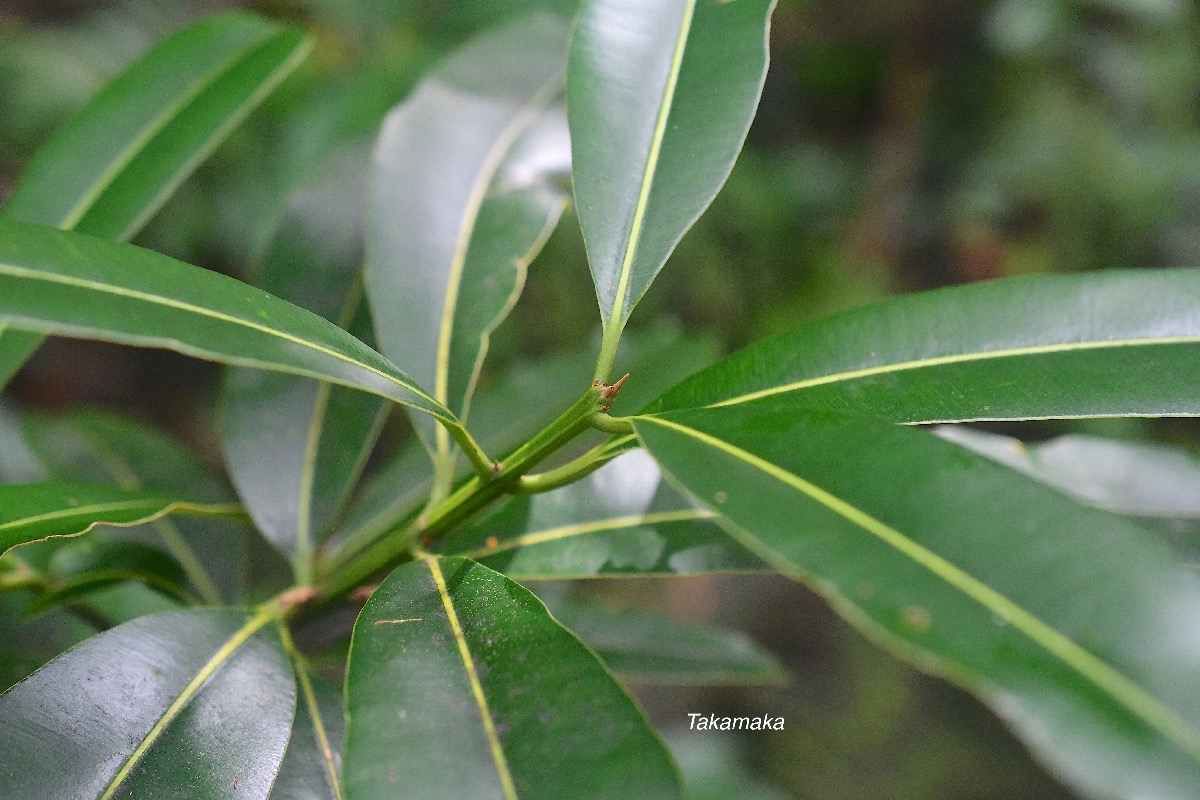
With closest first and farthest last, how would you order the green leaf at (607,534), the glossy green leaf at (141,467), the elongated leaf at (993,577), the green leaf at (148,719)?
the elongated leaf at (993,577) < the green leaf at (148,719) < the green leaf at (607,534) < the glossy green leaf at (141,467)

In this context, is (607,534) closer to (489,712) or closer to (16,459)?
(489,712)

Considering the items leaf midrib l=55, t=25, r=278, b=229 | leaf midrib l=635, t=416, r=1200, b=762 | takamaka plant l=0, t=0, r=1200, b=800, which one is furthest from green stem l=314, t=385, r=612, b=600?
leaf midrib l=55, t=25, r=278, b=229

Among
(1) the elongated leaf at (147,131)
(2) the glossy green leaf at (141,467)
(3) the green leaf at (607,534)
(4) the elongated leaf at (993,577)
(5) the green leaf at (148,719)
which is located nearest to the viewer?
(4) the elongated leaf at (993,577)

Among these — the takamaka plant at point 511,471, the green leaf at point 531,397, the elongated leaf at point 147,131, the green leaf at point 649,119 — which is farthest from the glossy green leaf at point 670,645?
the elongated leaf at point 147,131

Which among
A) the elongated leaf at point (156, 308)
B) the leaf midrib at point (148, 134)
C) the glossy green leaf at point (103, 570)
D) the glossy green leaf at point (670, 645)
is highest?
the leaf midrib at point (148, 134)

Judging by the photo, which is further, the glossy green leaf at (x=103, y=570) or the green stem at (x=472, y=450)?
the glossy green leaf at (x=103, y=570)

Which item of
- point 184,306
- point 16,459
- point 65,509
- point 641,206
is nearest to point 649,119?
point 641,206

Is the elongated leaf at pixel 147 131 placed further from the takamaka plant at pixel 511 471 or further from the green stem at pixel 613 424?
the green stem at pixel 613 424
